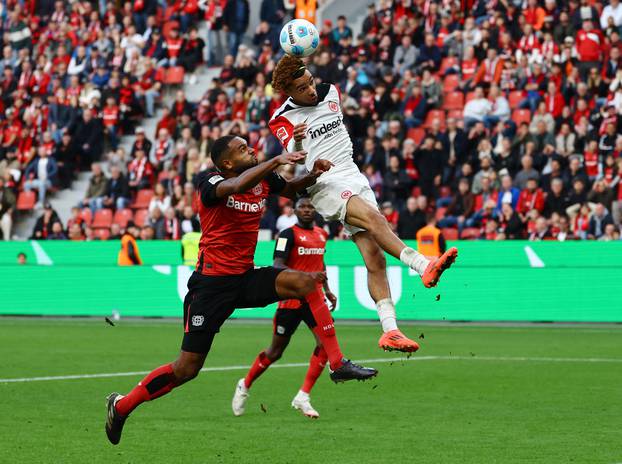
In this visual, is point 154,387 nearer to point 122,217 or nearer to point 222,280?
point 222,280

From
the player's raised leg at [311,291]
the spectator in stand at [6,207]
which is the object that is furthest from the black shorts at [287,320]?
the spectator in stand at [6,207]

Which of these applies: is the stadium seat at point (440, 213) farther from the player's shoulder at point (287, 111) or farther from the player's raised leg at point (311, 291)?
the player's raised leg at point (311, 291)

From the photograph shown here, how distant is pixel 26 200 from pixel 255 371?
20352mm

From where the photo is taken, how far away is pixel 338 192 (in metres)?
10.2

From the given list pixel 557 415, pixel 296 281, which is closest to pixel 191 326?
pixel 296 281

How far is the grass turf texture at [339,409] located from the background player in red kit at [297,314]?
208 mm

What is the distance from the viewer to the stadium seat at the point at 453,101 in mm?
26969

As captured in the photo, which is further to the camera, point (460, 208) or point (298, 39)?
point (460, 208)

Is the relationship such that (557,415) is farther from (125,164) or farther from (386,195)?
(125,164)

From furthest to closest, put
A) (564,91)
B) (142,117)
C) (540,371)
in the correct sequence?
(142,117), (564,91), (540,371)

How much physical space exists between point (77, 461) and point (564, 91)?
18.4 meters

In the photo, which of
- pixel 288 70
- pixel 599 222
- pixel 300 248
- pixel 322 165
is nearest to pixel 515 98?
pixel 599 222

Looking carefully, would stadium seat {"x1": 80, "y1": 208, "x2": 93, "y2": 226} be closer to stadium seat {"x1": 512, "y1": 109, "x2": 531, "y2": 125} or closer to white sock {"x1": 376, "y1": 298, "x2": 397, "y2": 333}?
stadium seat {"x1": 512, "y1": 109, "x2": 531, "y2": 125}

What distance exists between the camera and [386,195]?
2561 cm
